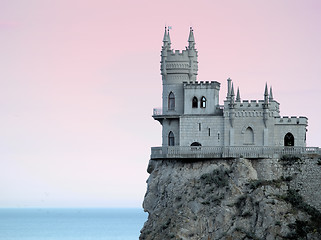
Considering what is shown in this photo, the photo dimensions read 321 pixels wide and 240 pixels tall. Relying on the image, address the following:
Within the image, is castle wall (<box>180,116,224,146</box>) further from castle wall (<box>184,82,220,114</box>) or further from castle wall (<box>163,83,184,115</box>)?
castle wall (<box>163,83,184,115</box>)

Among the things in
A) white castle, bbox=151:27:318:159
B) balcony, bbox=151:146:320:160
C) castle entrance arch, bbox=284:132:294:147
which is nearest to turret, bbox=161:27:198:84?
white castle, bbox=151:27:318:159

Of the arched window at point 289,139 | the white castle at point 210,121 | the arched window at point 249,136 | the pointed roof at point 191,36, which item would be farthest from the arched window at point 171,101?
the arched window at point 289,139

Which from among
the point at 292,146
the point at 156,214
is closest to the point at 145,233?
the point at 156,214

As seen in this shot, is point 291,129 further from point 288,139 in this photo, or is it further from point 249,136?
point 249,136

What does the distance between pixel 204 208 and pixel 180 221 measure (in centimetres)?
236

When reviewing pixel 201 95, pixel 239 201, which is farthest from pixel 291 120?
pixel 239 201

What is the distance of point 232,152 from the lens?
9319 cm

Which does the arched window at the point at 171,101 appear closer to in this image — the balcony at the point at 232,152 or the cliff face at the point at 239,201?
the balcony at the point at 232,152

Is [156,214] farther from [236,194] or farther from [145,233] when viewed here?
[236,194]

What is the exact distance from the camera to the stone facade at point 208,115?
93.9 m

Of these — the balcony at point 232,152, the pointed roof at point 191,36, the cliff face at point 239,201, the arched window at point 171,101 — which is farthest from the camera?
the pointed roof at point 191,36

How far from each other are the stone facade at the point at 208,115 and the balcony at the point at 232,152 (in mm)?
868

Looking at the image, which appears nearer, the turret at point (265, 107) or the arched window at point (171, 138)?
the turret at point (265, 107)

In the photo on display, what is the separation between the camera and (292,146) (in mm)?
92812
